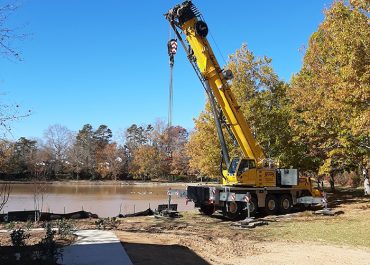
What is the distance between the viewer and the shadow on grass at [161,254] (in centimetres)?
861

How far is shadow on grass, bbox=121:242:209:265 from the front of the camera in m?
8.61

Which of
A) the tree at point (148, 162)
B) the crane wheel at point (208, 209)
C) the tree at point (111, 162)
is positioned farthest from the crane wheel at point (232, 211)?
the tree at point (111, 162)

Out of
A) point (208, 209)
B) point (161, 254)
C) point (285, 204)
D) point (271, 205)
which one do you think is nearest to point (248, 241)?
point (161, 254)

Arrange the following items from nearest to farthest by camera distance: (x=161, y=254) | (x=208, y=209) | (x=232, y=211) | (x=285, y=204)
Result: (x=161, y=254) < (x=232, y=211) < (x=208, y=209) < (x=285, y=204)

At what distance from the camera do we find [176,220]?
1720 centimetres

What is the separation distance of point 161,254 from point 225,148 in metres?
9.88

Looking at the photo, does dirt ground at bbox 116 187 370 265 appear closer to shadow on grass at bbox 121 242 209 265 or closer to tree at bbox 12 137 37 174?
shadow on grass at bbox 121 242 209 265

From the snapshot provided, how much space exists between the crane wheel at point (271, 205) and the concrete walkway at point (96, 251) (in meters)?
10.2

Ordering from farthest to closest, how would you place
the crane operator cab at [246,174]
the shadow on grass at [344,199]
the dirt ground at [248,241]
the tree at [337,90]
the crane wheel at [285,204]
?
the shadow on grass at [344,199]
the crane wheel at [285,204]
the crane operator cab at [246,174]
the tree at [337,90]
the dirt ground at [248,241]

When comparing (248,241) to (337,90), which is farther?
(337,90)

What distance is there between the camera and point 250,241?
1239 cm

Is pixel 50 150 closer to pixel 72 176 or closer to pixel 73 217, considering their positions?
pixel 72 176

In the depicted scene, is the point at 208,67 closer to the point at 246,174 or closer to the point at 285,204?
the point at 246,174

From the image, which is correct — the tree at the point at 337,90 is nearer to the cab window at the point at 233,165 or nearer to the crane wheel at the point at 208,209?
the cab window at the point at 233,165
